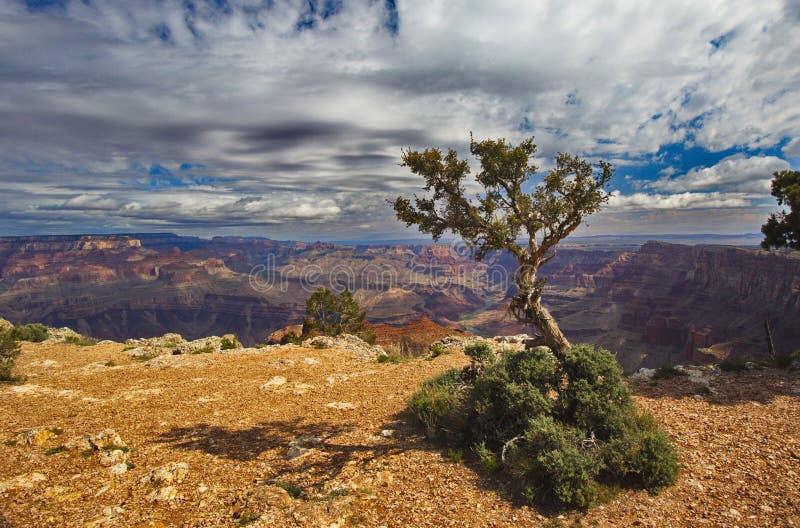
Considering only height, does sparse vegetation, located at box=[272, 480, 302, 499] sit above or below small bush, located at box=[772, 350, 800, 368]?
below

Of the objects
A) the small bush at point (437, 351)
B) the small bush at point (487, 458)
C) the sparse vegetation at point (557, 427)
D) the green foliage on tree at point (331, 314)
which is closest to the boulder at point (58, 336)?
the green foliage on tree at point (331, 314)

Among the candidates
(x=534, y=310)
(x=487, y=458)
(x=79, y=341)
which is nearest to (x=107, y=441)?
(x=487, y=458)

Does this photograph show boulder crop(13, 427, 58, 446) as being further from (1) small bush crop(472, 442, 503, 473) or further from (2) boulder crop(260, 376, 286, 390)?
(1) small bush crop(472, 442, 503, 473)

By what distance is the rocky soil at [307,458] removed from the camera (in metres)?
7.29

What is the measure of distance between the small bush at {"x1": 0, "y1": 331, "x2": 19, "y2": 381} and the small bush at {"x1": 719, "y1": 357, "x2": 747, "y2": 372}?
109ft

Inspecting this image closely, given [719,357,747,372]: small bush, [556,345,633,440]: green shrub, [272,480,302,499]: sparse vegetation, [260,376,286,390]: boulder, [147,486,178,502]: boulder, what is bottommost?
[260,376,286,390]: boulder

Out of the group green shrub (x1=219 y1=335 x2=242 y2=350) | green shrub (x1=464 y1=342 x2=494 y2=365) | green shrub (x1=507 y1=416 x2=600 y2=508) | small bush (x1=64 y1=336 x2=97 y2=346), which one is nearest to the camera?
green shrub (x1=507 y1=416 x2=600 y2=508)

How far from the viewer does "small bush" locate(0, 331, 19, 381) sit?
16984mm

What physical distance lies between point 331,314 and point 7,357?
31.6 m

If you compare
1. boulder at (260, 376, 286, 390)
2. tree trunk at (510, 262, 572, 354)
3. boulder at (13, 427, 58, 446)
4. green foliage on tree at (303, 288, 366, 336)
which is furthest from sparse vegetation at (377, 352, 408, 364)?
green foliage on tree at (303, 288, 366, 336)

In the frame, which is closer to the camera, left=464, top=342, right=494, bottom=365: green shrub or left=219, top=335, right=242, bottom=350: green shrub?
left=464, top=342, right=494, bottom=365: green shrub

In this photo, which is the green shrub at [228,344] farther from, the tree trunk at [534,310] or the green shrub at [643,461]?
the green shrub at [643,461]

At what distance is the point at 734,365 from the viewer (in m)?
16.5

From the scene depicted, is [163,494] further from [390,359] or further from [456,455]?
[390,359]
